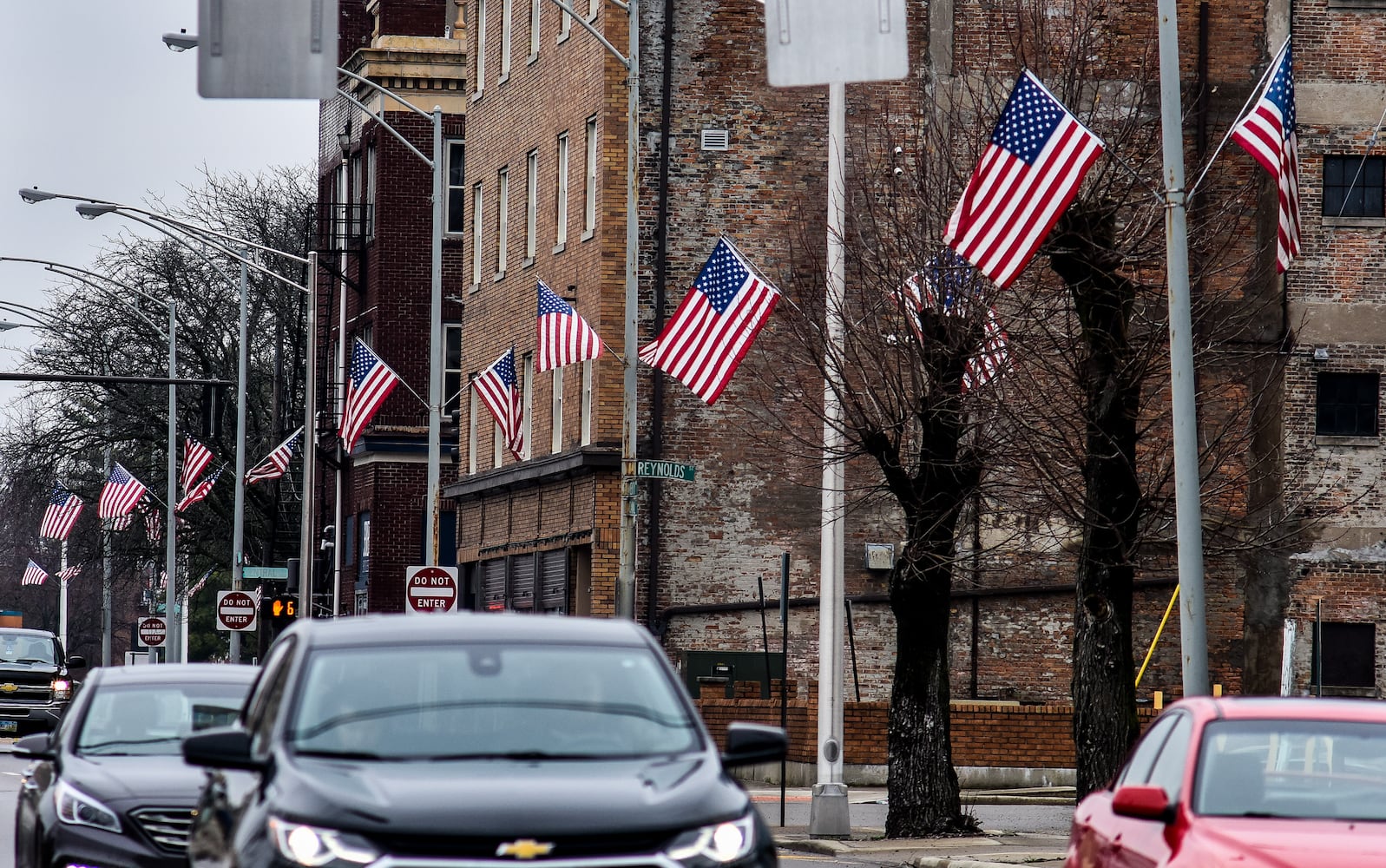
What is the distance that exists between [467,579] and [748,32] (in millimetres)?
14368

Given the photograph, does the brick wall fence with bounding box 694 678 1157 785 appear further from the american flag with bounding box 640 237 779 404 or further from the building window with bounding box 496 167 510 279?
the building window with bounding box 496 167 510 279

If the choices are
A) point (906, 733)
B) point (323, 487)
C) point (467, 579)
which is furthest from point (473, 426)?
point (906, 733)

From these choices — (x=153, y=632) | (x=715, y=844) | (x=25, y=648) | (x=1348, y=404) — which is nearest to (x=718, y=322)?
(x=1348, y=404)

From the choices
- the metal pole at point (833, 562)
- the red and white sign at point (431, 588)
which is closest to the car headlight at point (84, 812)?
the metal pole at point (833, 562)

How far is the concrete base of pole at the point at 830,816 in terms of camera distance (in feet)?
78.5

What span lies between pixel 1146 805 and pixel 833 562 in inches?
612

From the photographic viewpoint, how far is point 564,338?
3161 centimetres

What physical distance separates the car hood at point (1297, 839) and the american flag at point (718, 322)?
1820 cm

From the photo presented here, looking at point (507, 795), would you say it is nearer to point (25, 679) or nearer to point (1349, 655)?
point (25, 679)

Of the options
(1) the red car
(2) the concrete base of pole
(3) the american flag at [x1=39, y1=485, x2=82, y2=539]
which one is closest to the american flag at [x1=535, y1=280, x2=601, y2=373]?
(2) the concrete base of pole

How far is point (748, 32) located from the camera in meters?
39.4

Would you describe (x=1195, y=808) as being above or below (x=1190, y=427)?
below

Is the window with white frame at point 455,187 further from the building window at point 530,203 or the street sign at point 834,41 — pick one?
the street sign at point 834,41

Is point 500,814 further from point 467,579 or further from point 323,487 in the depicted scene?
point 323,487
